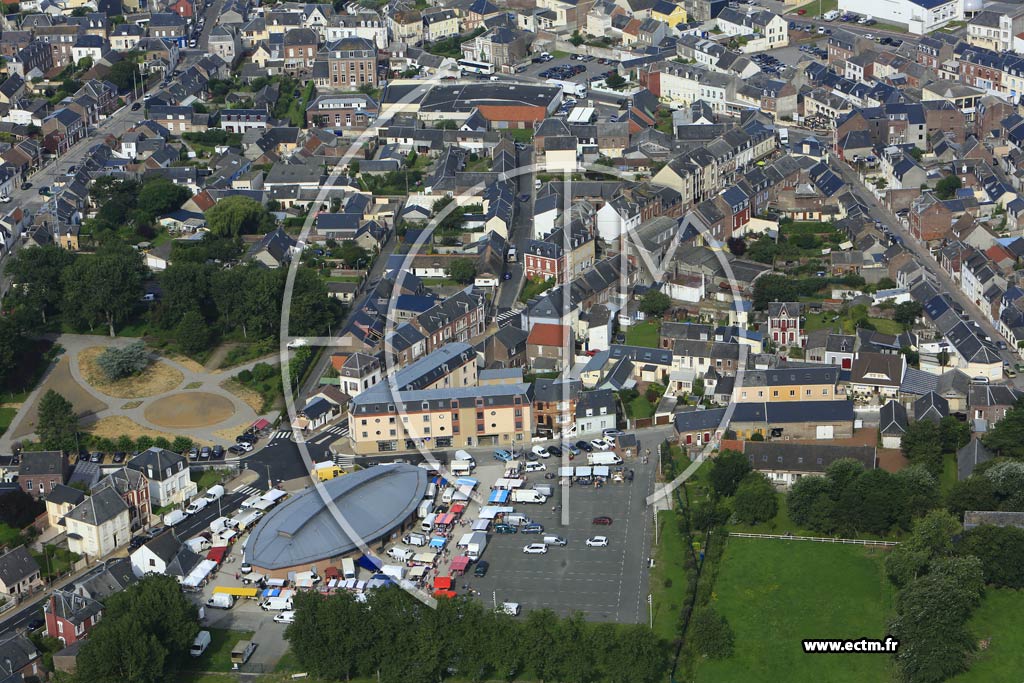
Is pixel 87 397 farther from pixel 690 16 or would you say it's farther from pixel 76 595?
pixel 690 16

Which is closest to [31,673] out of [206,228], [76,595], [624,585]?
[76,595]

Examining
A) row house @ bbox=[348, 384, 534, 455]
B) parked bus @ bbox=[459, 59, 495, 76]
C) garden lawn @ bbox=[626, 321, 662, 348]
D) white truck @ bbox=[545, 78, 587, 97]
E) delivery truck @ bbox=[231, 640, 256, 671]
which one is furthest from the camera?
parked bus @ bbox=[459, 59, 495, 76]

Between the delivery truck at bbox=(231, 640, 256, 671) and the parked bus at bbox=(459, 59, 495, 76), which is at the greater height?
the parked bus at bbox=(459, 59, 495, 76)

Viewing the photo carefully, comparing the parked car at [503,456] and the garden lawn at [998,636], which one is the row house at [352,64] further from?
the garden lawn at [998,636]

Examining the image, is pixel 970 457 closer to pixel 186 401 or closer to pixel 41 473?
pixel 186 401

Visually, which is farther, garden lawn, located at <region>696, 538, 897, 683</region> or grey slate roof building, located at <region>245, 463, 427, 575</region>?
grey slate roof building, located at <region>245, 463, 427, 575</region>

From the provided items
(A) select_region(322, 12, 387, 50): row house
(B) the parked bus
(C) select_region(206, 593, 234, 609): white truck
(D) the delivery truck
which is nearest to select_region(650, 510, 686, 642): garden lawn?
(D) the delivery truck

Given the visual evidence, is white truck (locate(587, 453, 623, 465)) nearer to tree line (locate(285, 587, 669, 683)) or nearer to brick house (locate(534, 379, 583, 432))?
brick house (locate(534, 379, 583, 432))
